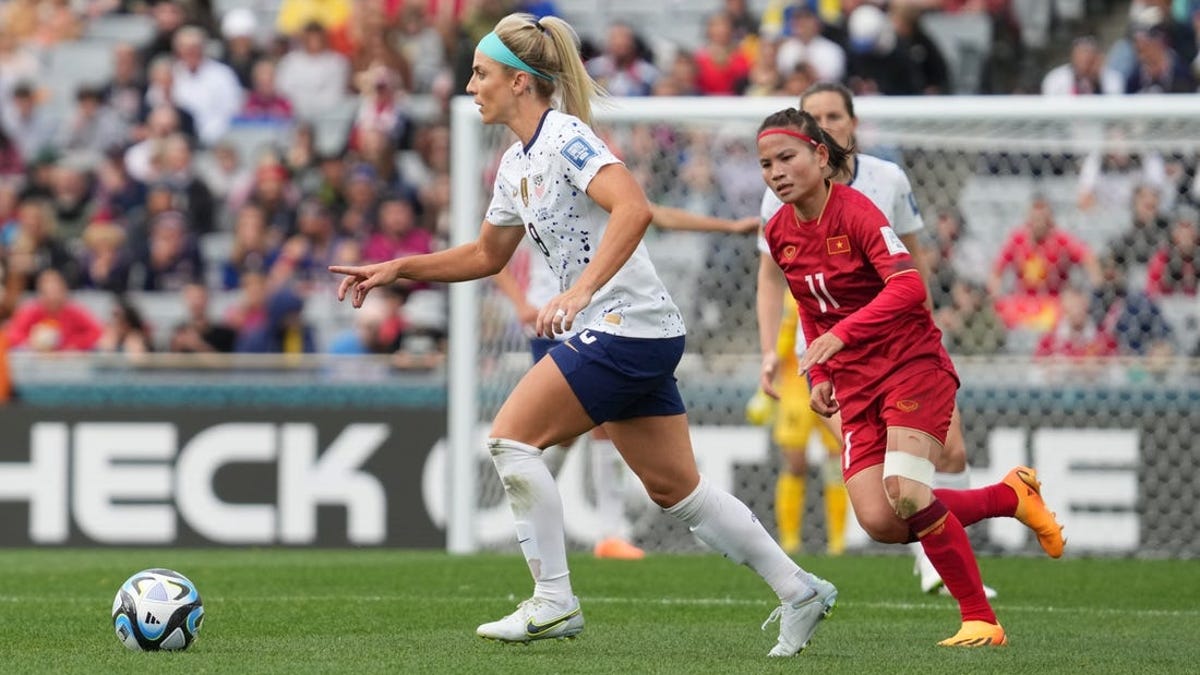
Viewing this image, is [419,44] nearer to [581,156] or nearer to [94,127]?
[94,127]

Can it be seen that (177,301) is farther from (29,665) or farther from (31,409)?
(29,665)

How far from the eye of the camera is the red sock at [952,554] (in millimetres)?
6684

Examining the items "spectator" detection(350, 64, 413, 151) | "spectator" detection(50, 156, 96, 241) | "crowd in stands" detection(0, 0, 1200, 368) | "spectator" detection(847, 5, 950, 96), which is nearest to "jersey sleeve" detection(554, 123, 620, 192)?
"crowd in stands" detection(0, 0, 1200, 368)

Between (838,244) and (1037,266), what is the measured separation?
6719mm

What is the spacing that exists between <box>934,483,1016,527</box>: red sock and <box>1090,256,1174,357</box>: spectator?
18.6 feet

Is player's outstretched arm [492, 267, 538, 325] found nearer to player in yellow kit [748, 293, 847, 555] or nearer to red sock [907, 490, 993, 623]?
player in yellow kit [748, 293, 847, 555]

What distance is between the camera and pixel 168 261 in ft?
55.1

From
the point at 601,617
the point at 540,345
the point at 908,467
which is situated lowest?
the point at 601,617

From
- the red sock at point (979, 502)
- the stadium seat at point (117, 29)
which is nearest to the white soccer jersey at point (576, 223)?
the red sock at point (979, 502)

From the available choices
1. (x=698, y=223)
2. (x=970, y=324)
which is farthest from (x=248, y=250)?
(x=698, y=223)

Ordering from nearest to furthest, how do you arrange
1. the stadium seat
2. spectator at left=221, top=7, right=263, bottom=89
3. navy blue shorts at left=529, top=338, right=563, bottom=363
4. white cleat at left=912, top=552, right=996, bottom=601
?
white cleat at left=912, top=552, right=996, bottom=601 → navy blue shorts at left=529, top=338, right=563, bottom=363 → spectator at left=221, top=7, right=263, bottom=89 → the stadium seat

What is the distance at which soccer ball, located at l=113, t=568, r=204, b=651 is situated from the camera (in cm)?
643

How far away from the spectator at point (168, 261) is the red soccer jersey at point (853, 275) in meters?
10.7

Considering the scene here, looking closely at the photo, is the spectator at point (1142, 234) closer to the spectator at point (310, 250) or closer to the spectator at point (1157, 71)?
the spectator at point (1157, 71)
